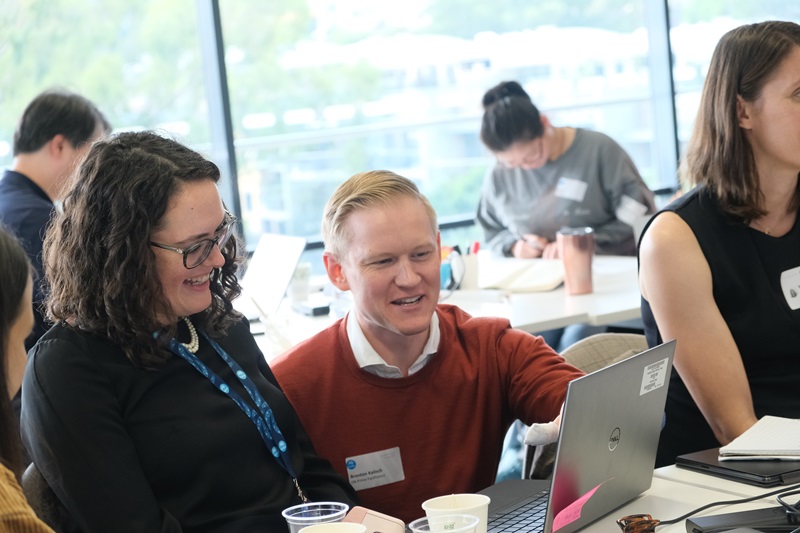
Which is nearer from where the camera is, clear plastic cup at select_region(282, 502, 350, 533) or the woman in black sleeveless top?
clear plastic cup at select_region(282, 502, 350, 533)

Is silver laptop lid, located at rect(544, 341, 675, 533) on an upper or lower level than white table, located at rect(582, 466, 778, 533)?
upper

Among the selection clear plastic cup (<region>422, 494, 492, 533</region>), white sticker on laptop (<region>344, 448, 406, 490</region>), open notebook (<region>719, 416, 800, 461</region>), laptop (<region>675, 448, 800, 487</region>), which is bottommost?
white sticker on laptop (<region>344, 448, 406, 490</region>)

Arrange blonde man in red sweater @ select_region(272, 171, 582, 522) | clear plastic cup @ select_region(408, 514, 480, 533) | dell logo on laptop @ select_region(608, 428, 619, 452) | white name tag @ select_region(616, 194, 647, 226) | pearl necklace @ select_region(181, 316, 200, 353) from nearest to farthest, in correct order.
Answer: clear plastic cup @ select_region(408, 514, 480, 533), dell logo on laptop @ select_region(608, 428, 619, 452), pearl necklace @ select_region(181, 316, 200, 353), blonde man in red sweater @ select_region(272, 171, 582, 522), white name tag @ select_region(616, 194, 647, 226)

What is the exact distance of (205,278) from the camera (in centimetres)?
175

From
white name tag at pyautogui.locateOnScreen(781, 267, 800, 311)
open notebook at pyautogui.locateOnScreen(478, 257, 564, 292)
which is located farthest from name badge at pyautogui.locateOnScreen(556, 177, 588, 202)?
white name tag at pyautogui.locateOnScreen(781, 267, 800, 311)

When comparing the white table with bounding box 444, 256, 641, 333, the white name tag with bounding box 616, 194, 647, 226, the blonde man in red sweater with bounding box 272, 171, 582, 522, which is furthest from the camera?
the white name tag with bounding box 616, 194, 647, 226

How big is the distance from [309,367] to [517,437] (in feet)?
5.53

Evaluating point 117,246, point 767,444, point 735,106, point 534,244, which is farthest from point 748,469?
point 534,244

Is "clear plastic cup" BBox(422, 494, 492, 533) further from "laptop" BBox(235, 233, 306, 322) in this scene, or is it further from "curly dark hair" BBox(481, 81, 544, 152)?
"curly dark hair" BBox(481, 81, 544, 152)

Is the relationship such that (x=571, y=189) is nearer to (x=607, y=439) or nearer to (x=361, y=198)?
(x=361, y=198)

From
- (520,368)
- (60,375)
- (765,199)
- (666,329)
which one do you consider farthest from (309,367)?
(765,199)

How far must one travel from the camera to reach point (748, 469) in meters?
1.71

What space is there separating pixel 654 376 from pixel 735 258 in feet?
2.50

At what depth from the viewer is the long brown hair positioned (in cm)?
226
